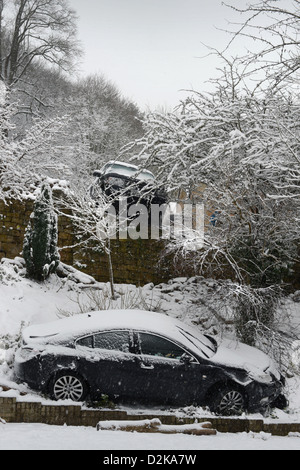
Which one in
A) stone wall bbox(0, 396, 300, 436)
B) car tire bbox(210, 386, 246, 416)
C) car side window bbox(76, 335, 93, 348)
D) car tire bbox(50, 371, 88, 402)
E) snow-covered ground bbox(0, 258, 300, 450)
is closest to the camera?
snow-covered ground bbox(0, 258, 300, 450)

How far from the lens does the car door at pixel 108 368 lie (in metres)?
6.68

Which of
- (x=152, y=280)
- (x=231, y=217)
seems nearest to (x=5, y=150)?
(x=152, y=280)

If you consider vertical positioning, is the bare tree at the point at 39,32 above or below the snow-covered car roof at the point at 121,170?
above

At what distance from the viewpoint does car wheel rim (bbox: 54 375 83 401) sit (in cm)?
659

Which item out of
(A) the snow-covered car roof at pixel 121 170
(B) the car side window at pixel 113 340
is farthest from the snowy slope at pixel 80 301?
(A) the snow-covered car roof at pixel 121 170

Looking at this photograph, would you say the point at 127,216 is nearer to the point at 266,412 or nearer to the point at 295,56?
the point at 295,56

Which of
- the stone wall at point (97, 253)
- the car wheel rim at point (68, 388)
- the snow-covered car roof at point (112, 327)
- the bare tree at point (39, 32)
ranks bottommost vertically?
the car wheel rim at point (68, 388)

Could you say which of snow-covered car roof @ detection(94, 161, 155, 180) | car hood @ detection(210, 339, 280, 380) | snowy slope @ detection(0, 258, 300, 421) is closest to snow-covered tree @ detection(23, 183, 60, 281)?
snowy slope @ detection(0, 258, 300, 421)

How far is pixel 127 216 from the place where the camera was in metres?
12.9

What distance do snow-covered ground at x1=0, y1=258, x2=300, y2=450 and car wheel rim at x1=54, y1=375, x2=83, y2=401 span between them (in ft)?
1.65

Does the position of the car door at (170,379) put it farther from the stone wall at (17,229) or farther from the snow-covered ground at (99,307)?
the stone wall at (17,229)

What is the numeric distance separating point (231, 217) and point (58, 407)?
5.72 metres

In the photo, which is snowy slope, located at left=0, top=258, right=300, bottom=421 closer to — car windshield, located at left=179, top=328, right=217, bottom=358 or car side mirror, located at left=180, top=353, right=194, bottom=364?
car windshield, located at left=179, top=328, right=217, bottom=358

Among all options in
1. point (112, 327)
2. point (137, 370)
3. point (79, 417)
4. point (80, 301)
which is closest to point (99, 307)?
point (80, 301)
